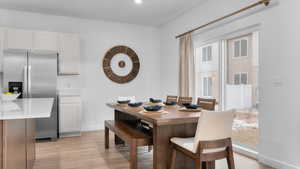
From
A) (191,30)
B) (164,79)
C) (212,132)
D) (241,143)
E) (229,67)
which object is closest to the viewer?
(212,132)

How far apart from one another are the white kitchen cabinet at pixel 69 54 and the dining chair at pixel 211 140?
3460 mm

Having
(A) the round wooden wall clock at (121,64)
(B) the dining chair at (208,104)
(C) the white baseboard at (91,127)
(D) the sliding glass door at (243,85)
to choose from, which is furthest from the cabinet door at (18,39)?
(D) the sliding glass door at (243,85)

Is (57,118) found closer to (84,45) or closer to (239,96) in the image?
(84,45)

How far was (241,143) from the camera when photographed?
3539 millimetres

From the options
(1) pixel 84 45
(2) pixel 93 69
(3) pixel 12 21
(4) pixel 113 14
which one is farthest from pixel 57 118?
(4) pixel 113 14

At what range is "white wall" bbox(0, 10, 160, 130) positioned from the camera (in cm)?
489

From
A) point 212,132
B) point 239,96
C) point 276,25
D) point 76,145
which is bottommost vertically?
point 76,145

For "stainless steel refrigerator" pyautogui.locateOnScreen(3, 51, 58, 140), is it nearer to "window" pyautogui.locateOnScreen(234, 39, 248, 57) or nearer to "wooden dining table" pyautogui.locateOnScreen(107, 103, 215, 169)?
"wooden dining table" pyautogui.locateOnScreen(107, 103, 215, 169)

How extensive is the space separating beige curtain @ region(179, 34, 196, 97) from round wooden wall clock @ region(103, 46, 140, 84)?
1.56m

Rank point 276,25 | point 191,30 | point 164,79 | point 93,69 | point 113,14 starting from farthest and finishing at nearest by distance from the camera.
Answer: point 164,79 < point 93,69 < point 113,14 < point 191,30 < point 276,25

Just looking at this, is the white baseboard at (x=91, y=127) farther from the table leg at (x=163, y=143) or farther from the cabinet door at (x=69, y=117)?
the table leg at (x=163, y=143)

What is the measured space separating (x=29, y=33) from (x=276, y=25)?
4.56 meters

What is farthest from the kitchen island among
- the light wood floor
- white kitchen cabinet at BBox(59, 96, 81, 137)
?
white kitchen cabinet at BBox(59, 96, 81, 137)

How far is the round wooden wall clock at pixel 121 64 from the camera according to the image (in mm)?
5441
